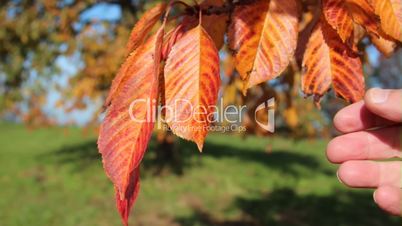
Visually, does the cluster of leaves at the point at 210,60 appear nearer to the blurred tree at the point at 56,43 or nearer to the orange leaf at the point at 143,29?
the orange leaf at the point at 143,29

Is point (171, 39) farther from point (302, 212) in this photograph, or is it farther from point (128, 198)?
point (302, 212)

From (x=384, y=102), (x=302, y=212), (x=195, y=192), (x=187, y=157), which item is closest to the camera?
(x=384, y=102)

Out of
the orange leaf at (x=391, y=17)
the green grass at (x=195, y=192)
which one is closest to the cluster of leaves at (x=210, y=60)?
the orange leaf at (x=391, y=17)

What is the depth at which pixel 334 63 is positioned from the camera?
681 mm

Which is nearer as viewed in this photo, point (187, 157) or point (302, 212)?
point (302, 212)

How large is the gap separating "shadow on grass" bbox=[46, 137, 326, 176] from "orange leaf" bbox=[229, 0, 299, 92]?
521cm

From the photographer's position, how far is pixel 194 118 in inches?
22.2

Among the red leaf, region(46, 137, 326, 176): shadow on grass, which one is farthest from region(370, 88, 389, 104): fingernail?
region(46, 137, 326, 176): shadow on grass

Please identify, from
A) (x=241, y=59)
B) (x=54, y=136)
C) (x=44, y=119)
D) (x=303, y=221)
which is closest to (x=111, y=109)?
(x=241, y=59)

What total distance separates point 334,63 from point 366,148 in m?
0.17

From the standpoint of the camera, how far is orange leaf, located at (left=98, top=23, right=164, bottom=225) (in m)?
0.54

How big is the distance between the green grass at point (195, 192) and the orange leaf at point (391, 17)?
6.96ft

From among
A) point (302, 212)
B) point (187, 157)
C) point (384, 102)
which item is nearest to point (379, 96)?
point (384, 102)

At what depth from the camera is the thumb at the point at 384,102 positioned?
665mm
